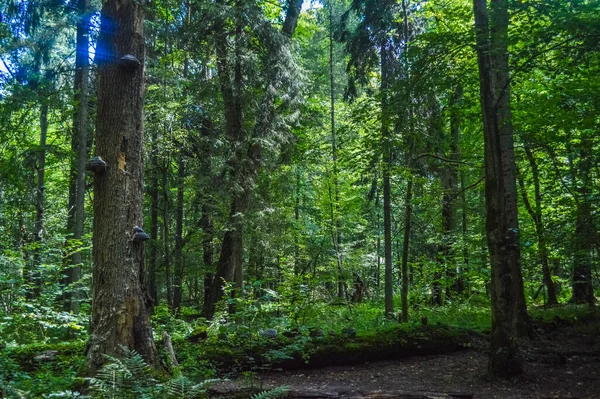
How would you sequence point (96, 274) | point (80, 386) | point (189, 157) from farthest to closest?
point (189, 157), point (96, 274), point (80, 386)

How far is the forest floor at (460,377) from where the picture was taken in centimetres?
538

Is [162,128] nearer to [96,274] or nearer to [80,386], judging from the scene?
[96,274]

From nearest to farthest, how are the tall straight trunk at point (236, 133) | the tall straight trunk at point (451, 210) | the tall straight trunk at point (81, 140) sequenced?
the tall straight trunk at point (81, 140)
the tall straight trunk at point (236, 133)
the tall straight trunk at point (451, 210)

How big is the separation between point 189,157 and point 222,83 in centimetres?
274

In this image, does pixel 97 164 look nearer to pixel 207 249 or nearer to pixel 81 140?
pixel 81 140

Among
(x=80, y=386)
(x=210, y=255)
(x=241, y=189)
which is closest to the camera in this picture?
(x=80, y=386)

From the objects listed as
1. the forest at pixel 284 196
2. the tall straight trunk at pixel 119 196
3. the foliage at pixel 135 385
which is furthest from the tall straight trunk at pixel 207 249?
the foliage at pixel 135 385

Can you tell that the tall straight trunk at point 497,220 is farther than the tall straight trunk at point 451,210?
No

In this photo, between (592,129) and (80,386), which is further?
(592,129)

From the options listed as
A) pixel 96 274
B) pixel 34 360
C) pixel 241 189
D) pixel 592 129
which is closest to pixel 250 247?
pixel 241 189

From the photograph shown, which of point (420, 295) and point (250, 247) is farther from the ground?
point (250, 247)

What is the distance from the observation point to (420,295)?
15188 millimetres

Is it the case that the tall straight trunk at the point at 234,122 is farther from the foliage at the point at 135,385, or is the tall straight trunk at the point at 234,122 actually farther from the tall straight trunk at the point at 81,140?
the foliage at the point at 135,385

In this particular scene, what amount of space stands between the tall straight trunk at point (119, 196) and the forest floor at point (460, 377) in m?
1.46
